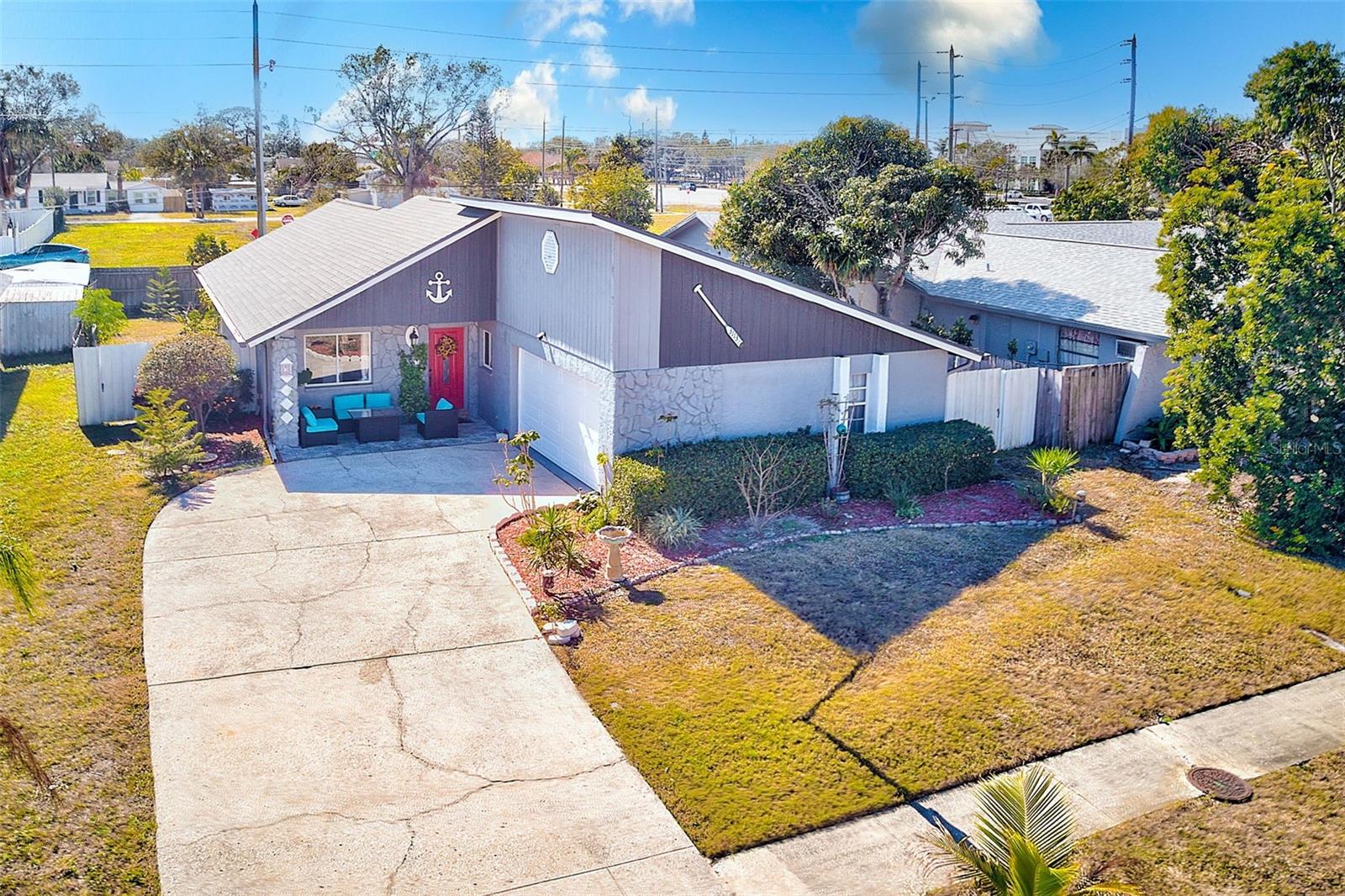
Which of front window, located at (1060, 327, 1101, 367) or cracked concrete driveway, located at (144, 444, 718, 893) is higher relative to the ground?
front window, located at (1060, 327, 1101, 367)

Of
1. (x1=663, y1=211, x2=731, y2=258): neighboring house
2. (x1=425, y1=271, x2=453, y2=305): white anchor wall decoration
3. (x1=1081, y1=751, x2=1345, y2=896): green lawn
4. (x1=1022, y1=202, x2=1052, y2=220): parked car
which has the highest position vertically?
(x1=1022, y1=202, x2=1052, y2=220): parked car

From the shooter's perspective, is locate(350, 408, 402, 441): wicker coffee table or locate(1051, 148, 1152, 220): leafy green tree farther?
locate(1051, 148, 1152, 220): leafy green tree

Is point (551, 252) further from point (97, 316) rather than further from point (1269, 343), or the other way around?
point (97, 316)

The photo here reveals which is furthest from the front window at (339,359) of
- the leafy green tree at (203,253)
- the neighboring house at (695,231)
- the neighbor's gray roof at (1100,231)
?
the leafy green tree at (203,253)

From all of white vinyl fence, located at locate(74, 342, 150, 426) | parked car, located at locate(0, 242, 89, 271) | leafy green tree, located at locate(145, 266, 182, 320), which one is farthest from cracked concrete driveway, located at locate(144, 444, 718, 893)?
parked car, located at locate(0, 242, 89, 271)

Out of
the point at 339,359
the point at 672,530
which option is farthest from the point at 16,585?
the point at 339,359

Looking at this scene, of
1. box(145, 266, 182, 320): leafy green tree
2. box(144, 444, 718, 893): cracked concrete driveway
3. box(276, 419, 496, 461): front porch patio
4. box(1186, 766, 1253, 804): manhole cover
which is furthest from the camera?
box(145, 266, 182, 320): leafy green tree

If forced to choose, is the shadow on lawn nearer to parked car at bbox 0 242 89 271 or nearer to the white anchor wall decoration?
the white anchor wall decoration

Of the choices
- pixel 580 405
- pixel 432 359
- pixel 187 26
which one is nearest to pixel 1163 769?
pixel 580 405
